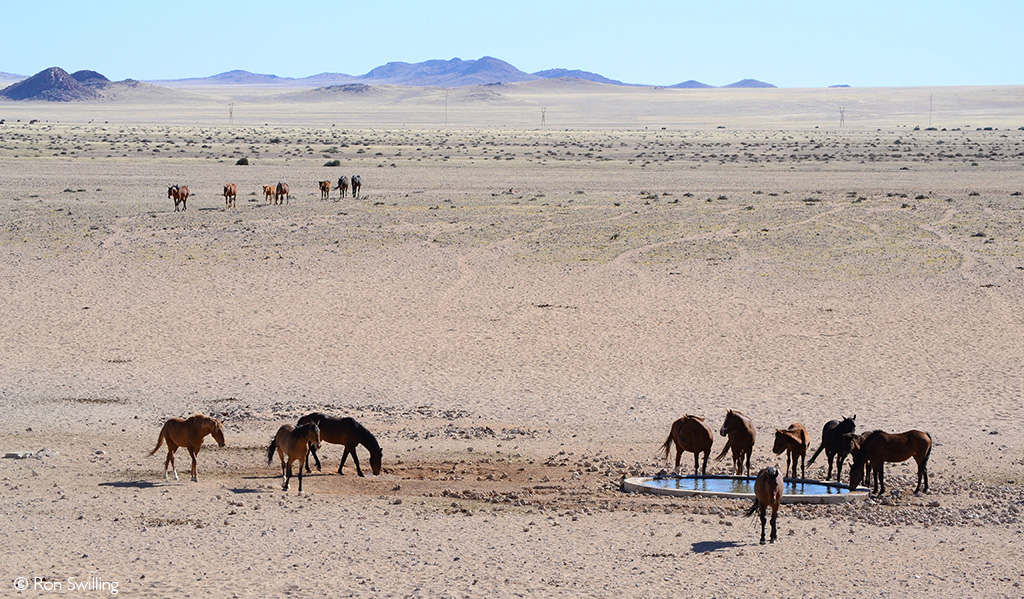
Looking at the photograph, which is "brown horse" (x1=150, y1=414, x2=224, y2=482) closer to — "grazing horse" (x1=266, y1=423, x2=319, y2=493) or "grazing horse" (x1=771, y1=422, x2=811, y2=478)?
"grazing horse" (x1=266, y1=423, x2=319, y2=493)

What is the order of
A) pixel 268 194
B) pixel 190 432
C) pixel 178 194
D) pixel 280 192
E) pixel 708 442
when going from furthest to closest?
1. pixel 268 194
2. pixel 280 192
3. pixel 178 194
4. pixel 708 442
5. pixel 190 432

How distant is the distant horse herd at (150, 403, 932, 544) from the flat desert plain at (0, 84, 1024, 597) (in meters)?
0.35

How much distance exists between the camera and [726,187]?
4575 cm

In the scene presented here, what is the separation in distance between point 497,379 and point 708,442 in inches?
216

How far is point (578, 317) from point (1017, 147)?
224ft

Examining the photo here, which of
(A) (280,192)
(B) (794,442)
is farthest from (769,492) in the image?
(A) (280,192)

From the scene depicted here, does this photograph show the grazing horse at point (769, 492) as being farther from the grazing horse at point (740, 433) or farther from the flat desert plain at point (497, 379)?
the grazing horse at point (740, 433)

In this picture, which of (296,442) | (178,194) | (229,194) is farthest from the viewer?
(229,194)

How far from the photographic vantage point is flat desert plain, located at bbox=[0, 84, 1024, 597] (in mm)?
8914

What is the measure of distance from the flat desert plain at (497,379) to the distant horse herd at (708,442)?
1.15 feet

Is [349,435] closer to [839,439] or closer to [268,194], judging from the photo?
[839,439]

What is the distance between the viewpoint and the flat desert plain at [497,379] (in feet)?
29.2

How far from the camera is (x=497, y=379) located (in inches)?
645

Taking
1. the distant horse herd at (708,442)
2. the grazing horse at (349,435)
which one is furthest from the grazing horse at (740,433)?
the grazing horse at (349,435)
